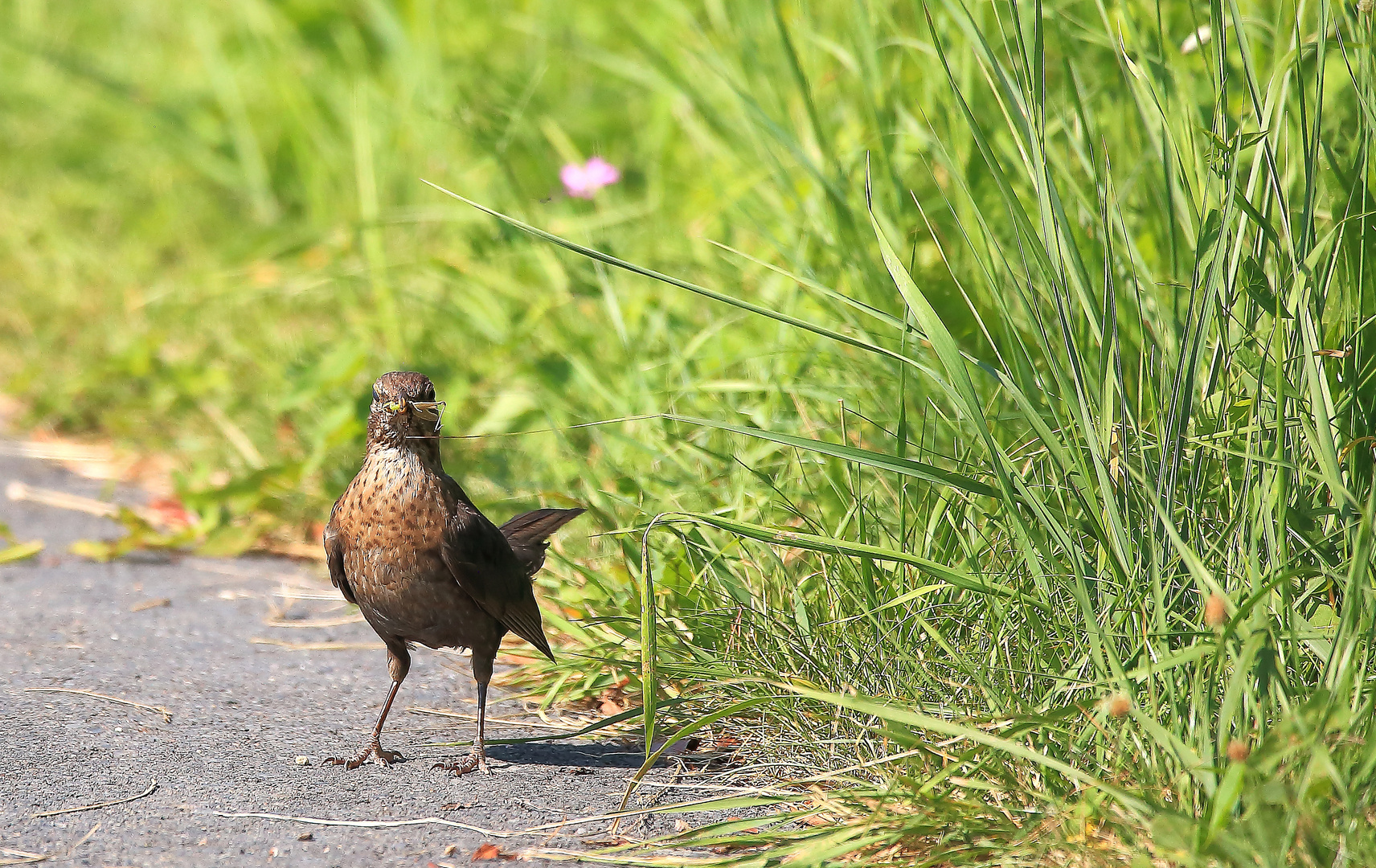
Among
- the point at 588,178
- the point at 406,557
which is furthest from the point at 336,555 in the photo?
the point at 588,178

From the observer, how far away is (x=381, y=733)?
304 centimetres

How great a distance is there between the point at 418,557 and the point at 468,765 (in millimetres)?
444

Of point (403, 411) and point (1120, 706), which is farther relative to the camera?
point (403, 411)

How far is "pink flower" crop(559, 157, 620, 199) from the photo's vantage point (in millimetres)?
4824

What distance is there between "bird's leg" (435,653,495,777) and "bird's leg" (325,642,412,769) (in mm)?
110

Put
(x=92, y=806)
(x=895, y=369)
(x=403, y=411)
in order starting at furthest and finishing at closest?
1. (x=895, y=369)
2. (x=403, y=411)
3. (x=92, y=806)

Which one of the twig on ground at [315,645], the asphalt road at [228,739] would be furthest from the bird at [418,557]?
the twig on ground at [315,645]

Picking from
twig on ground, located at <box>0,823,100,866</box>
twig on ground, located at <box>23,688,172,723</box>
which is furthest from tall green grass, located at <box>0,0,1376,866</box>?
twig on ground, located at <box>0,823,100,866</box>

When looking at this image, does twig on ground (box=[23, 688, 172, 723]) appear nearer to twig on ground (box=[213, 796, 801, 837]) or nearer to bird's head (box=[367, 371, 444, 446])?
twig on ground (box=[213, 796, 801, 837])

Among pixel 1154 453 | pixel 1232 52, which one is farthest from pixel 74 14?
pixel 1154 453

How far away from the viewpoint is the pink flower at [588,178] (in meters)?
4.82

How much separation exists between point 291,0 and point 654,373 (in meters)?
4.17

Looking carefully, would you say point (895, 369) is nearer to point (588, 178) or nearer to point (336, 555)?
point (336, 555)

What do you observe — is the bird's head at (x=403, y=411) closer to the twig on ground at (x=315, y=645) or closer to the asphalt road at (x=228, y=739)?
the asphalt road at (x=228, y=739)
